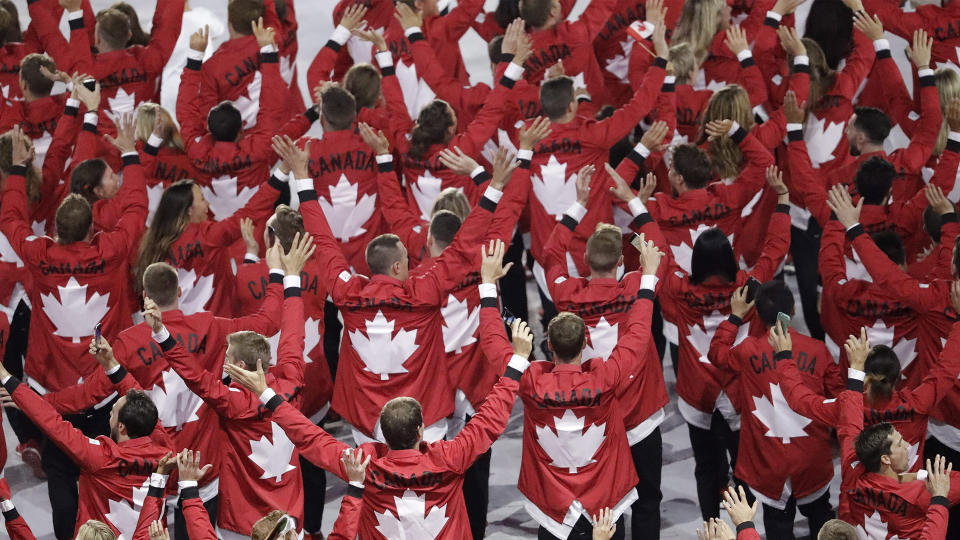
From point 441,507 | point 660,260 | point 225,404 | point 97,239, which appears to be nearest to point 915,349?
point 660,260

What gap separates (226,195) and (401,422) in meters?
3.67

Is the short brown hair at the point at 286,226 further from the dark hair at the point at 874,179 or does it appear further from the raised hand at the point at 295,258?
the dark hair at the point at 874,179

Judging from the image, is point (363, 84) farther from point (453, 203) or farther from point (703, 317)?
point (703, 317)

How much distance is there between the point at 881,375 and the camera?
6695 millimetres

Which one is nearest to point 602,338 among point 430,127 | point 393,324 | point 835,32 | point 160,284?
point 393,324

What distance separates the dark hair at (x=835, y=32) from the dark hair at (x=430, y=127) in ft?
9.38

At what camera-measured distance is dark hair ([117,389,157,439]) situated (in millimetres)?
6480

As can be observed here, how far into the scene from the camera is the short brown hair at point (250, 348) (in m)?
6.53

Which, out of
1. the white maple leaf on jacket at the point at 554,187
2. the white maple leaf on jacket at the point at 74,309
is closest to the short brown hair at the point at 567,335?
the white maple leaf on jacket at the point at 554,187

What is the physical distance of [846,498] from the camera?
21.4 feet

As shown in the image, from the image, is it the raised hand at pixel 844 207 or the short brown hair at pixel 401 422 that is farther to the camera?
→ the raised hand at pixel 844 207

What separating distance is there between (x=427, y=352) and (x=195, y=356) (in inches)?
47.3

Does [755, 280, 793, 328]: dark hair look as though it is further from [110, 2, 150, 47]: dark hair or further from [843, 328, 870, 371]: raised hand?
[110, 2, 150, 47]: dark hair

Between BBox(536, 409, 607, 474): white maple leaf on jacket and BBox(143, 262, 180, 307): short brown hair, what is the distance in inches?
81.3
